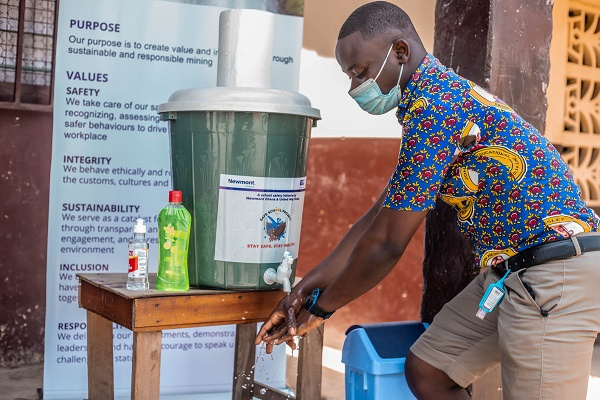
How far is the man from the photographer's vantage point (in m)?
2.30

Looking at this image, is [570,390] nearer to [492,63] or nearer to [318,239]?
[492,63]

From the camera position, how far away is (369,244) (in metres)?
2.38

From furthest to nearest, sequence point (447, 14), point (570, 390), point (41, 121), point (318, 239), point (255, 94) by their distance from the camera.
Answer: point (318, 239)
point (41, 121)
point (447, 14)
point (255, 94)
point (570, 390)

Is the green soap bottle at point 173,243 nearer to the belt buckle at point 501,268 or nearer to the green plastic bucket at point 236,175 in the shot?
the green plastic bucket at point 236,175

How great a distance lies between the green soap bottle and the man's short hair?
2.53ft

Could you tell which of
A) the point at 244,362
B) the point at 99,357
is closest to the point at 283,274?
the point at 99,357

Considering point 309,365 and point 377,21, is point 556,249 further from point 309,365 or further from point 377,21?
point 309,365

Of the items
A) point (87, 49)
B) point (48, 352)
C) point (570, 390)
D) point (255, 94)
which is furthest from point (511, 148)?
point (48, 352)

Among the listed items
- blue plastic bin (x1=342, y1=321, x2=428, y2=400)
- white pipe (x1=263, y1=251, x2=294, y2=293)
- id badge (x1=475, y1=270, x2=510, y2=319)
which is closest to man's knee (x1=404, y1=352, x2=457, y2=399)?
blue plastic bin (x1=342, y1=321, x2=428, y2=400)

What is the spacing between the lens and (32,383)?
4383 millimetres

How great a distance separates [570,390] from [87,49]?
7.54ft

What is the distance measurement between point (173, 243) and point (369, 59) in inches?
34.3

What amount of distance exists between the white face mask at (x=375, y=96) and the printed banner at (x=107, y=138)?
4.09ft

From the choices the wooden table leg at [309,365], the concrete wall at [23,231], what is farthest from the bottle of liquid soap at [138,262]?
the concrete wall at [23,231]
